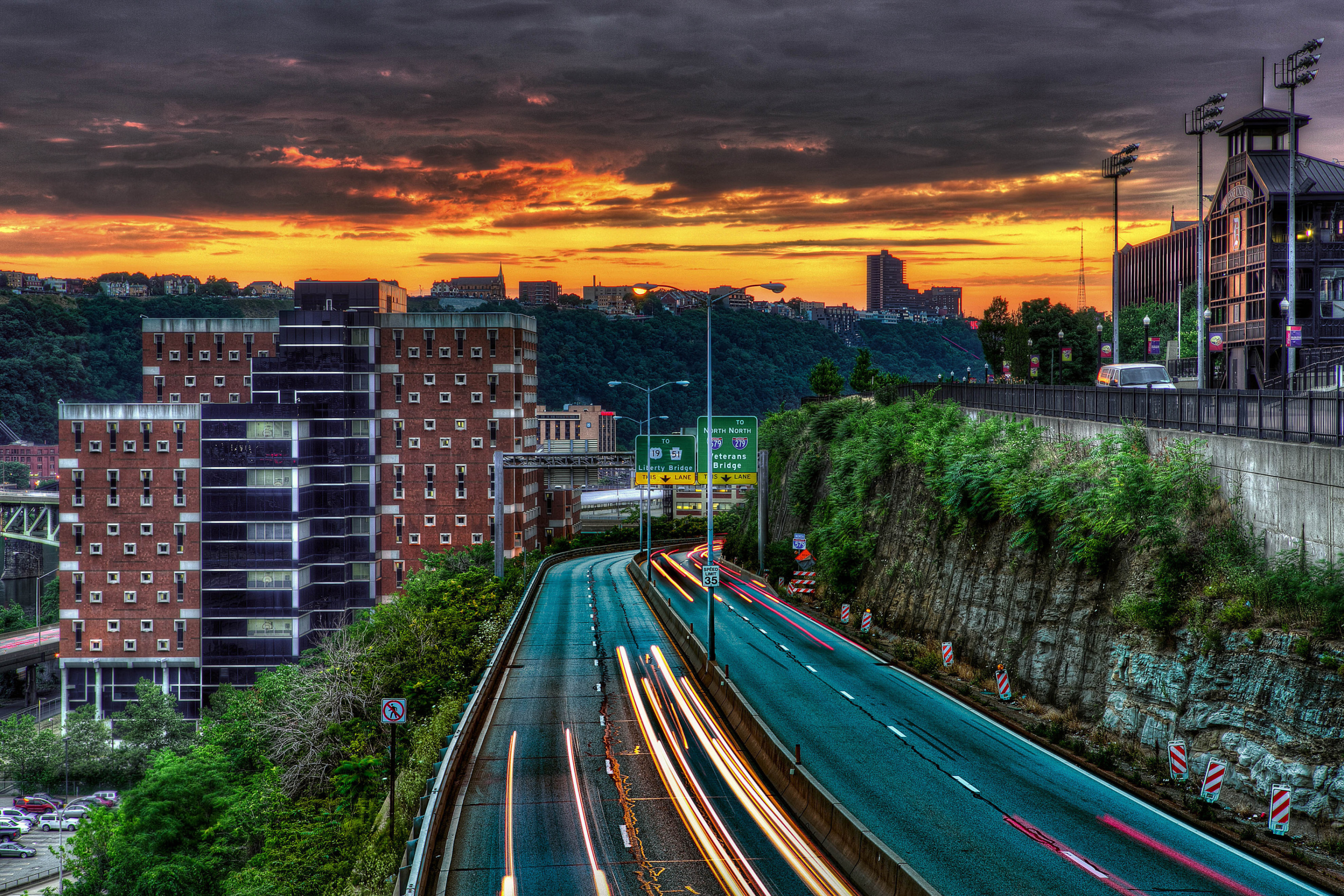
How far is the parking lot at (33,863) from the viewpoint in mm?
63156

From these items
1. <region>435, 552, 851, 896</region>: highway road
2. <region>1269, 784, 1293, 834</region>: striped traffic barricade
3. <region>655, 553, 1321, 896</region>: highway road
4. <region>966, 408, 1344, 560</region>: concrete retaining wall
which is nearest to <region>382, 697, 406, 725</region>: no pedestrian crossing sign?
<region>435, 552, 851, 896</region>: highway road

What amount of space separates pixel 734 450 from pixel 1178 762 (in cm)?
3193

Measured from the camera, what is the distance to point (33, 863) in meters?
66.5

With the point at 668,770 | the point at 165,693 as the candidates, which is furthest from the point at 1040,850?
the point at 165,693

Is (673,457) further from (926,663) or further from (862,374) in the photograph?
(862,374)

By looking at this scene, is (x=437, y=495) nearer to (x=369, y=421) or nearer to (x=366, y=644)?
(x=369, y=421)

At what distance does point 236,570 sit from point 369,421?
18.0 metres

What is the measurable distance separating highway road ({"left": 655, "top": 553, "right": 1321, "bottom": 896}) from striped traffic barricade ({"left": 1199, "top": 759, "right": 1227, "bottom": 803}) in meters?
1.11

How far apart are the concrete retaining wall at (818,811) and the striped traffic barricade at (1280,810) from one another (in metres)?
7.39

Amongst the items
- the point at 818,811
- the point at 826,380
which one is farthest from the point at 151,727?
the point at 818,811

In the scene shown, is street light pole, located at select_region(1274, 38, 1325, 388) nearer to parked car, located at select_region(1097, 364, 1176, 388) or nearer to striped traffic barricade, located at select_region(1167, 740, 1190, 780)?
parked car, located at select_region(1097, 364, 1176, 388)

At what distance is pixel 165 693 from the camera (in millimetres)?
83188

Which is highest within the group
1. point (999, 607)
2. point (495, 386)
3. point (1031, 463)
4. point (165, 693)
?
point (495, 386)

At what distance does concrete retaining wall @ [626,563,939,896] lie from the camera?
50.1 ft
